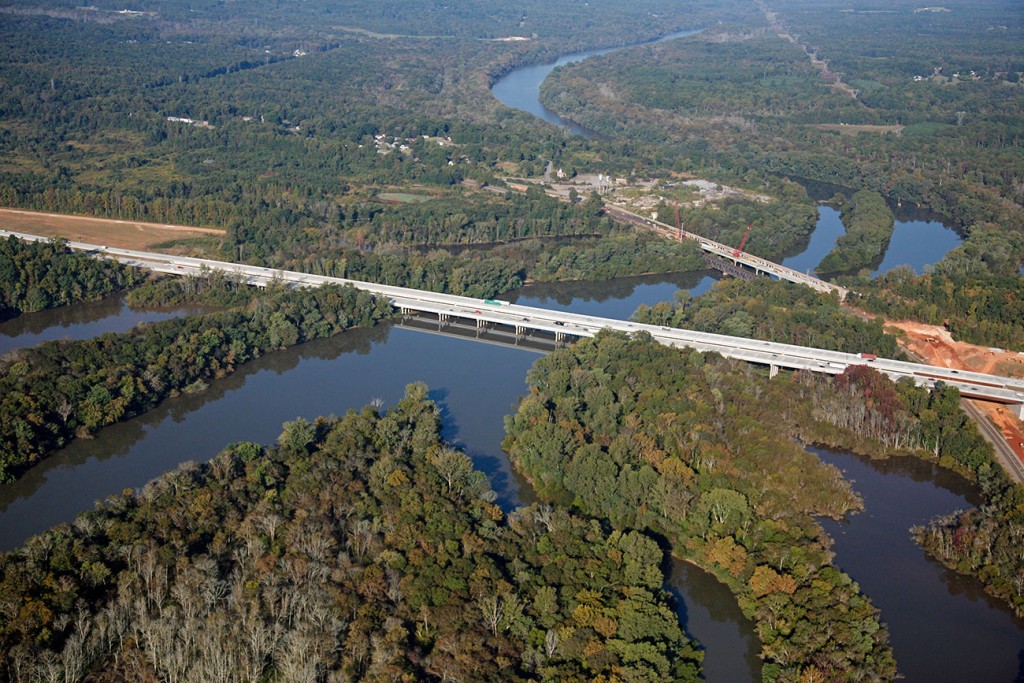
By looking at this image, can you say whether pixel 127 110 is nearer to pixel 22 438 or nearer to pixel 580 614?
pixel 22 438

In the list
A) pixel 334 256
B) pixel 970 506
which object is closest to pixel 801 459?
pixel 970 506

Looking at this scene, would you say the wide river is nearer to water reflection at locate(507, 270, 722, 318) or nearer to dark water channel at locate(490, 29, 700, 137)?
water reflection at locate(507, 270, 722, 318)

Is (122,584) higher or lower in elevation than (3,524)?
higher

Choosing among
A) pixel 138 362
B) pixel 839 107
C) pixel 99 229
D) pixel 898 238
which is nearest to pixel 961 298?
pixel 898 238

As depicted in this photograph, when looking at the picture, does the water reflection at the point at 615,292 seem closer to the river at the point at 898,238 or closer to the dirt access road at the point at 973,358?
the river at the point at 898,238

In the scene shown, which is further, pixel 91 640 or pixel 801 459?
pixel 801 459

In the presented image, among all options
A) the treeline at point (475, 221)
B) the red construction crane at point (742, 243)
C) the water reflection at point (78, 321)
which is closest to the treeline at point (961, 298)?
the red construction crane at point (742, 243)

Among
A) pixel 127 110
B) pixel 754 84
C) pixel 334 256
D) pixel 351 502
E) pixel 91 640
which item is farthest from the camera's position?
pixel 754 84

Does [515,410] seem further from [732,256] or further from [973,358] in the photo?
[732,256]
